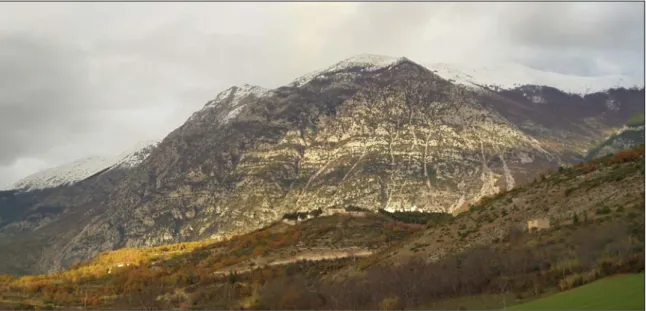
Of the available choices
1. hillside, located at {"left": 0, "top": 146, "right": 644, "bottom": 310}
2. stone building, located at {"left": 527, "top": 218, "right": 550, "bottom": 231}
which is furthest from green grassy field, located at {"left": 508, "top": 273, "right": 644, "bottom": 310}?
stone building, located at {"left": 527, "top": 218, "right": 550, "bottom": 231}

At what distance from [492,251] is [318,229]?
9059 centimetres

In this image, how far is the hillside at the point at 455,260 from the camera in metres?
48.8

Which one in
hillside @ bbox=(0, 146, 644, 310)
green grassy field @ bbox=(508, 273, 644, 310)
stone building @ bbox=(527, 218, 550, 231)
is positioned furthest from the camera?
stone building @ bbox=(527, 218, 550, 231)

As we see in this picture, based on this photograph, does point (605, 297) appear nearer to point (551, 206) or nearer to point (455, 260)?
point (455, 260)

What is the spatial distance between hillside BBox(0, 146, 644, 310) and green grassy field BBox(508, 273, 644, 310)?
3805 mm

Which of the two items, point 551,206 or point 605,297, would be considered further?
point 551,206

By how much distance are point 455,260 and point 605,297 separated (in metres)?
35.6

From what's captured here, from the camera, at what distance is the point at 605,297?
1109 inches

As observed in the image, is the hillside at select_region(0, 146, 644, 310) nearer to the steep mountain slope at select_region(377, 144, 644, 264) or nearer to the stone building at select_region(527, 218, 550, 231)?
the steep mountain slope at select_region(377, 144, 644, 264)

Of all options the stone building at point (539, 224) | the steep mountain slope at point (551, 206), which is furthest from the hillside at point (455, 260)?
the stone building at point (539, 224)

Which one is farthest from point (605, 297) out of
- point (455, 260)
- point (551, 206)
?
point (551, 206)

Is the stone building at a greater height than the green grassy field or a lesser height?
greater

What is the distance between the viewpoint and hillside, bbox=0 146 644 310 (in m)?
48.8

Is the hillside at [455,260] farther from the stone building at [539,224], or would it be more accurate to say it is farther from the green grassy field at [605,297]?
the green grassy field at [605,297]
